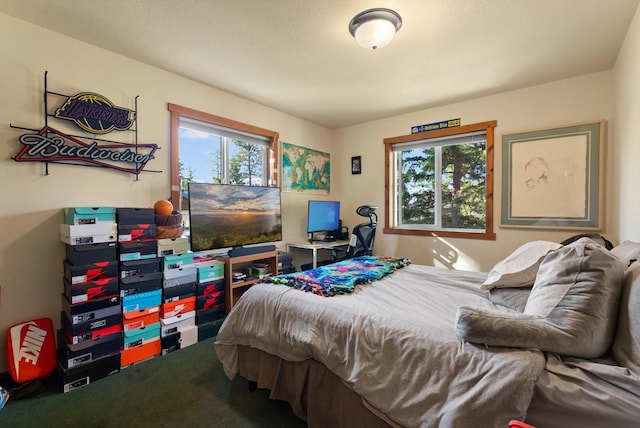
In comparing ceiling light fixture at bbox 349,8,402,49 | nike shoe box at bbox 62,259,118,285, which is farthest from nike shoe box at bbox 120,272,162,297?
ceiling light fixture at bbox 349,8,402,49

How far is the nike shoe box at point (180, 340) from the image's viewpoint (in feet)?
7.66

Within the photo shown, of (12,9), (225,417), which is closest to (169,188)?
(12,9)

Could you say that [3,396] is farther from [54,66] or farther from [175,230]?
[54,66]

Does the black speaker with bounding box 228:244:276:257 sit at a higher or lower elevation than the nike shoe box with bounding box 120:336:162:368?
higher

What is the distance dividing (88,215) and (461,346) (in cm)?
239

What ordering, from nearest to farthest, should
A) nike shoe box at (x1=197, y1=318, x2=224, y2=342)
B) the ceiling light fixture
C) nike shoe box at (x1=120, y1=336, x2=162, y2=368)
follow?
the ceiling light fixture → nike shoe box at (x1=120, y1=336, x2=162, y2=368) → nike shoe box at (x1=197, y1=318, x2=224, y2=342)

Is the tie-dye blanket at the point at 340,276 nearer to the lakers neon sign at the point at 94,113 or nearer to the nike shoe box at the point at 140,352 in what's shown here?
the nike shoe box at the point at 140,352

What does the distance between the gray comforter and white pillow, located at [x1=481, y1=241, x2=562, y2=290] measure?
15 centimetres

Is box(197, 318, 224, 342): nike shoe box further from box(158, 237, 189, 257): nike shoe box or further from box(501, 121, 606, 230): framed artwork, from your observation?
box(501, 121, 606, 230): framed artwork

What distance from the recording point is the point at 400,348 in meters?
1.21

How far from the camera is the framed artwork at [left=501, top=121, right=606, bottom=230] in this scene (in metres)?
2.74

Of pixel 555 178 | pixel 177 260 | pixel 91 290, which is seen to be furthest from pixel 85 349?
pixel 555 178

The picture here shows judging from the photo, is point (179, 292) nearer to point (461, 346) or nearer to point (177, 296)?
point (177, 296)

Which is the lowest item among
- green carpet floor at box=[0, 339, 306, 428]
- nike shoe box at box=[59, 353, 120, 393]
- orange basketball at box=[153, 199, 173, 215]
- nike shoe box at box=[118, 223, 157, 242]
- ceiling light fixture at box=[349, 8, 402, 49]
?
green carpet floor at box=[0, 339, 306, 428]
